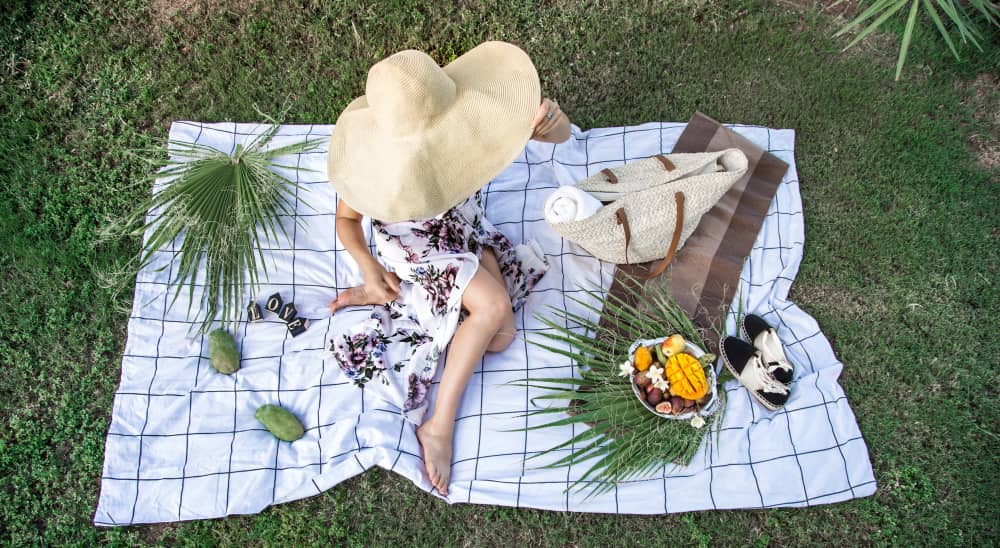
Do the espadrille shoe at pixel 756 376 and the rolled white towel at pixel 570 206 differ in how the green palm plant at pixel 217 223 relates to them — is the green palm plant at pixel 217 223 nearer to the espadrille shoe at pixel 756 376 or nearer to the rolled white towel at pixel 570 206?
the rolled white towel at pixel 570 206

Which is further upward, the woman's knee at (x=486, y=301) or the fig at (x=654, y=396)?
the woman's knee at (x=486, y=301)

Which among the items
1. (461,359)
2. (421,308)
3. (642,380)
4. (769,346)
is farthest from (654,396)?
(421,308)

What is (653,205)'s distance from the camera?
258 cm

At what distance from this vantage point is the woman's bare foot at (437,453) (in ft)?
8.21

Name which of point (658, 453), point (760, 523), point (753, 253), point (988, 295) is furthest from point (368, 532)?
point (988, 295)

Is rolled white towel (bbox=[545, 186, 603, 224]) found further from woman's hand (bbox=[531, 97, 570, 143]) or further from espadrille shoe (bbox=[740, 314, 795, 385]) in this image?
espadrille shoe (bbox=[740, 314, 795, 385])

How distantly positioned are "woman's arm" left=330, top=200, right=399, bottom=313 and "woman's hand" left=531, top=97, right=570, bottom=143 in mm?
733

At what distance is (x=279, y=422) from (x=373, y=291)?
651mm

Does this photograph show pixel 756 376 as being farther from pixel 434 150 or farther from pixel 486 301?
pixel 434 150

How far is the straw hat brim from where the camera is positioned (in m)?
2.04

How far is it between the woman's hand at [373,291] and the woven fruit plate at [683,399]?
3.21 ft

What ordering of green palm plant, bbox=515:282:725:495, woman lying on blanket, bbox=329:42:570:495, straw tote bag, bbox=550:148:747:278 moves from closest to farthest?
woman lying on blanket, bbox=329:42:570:495 → green palm plant, bbox=515:282:725:495 → straw tote bag, bbox=550:148:747:278

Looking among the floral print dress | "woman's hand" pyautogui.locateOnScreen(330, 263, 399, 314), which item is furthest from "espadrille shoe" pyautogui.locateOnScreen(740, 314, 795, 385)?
"woman's hand" pyautogui.locateOnScreen(330, 263, 399, 314)

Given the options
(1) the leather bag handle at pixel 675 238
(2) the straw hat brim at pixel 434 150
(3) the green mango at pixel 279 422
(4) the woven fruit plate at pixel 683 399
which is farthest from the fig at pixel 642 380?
(3) the green mango at pixel 279 422
